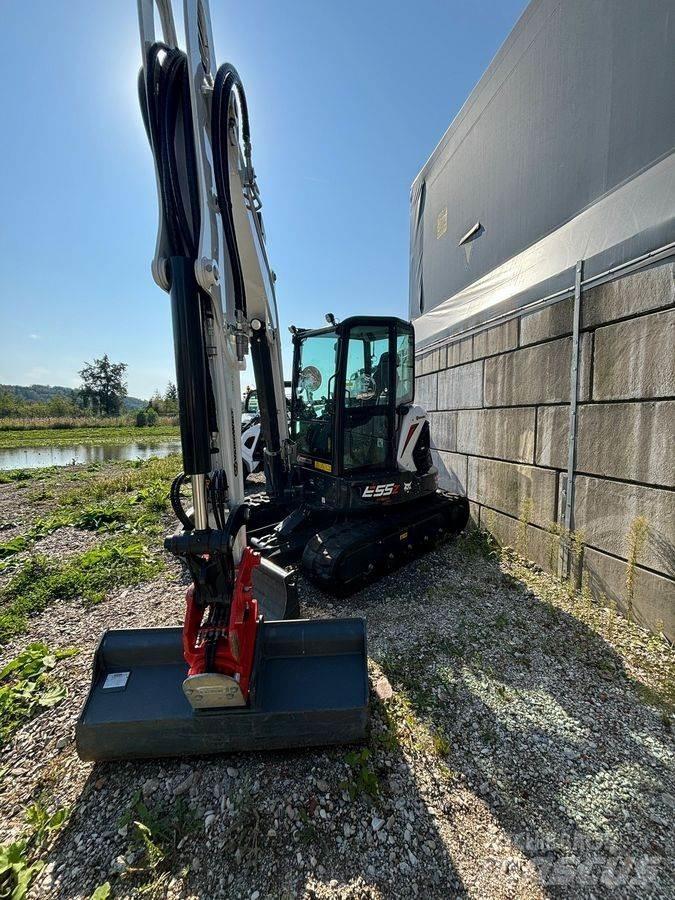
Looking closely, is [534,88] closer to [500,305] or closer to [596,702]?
[500,305]

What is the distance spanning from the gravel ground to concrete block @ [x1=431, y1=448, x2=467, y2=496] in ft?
10.3

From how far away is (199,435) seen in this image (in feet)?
6.47

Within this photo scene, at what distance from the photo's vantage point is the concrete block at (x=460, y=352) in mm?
5609

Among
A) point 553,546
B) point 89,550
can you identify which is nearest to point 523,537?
point 553,546

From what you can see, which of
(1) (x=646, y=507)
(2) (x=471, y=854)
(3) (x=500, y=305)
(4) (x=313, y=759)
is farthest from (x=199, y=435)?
(3) (x=500, y=305)

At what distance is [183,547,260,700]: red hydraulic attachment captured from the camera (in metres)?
1.88

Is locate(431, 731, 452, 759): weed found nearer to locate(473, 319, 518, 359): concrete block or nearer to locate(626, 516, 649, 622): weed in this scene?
locate(626, 516, 649, 622): weed

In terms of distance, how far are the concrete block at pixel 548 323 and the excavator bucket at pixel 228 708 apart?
3572 mm

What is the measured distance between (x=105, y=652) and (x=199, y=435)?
1.36 m

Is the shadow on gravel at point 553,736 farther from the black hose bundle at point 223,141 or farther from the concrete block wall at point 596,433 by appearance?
the black hose bundle at point 223,141

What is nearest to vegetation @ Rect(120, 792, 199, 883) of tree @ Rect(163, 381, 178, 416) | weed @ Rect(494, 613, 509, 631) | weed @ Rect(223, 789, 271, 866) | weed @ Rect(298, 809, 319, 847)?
weed @ Rect(223, 789, 271, 866)

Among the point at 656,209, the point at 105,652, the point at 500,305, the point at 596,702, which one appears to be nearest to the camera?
the point at 105,652

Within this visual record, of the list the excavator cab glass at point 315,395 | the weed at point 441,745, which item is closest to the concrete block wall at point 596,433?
the weed at point 441,745

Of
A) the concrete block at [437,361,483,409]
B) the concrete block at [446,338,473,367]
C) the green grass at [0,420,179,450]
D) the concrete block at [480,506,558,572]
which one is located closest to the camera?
the concrete block at [480,506,558,572]
